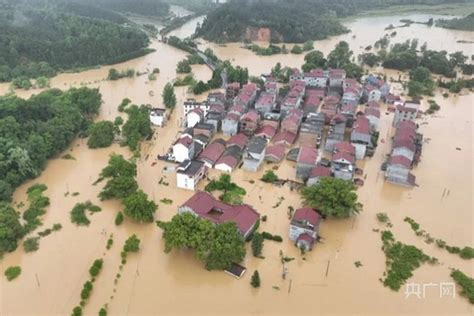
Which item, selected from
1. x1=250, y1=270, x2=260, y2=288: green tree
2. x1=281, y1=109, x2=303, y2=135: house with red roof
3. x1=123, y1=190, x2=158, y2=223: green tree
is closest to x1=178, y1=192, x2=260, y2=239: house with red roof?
x1=123, y1=190, x2=158, y2=223: green tree

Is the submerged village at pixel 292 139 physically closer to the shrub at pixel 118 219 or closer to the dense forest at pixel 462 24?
the shrub at pixel 118 219

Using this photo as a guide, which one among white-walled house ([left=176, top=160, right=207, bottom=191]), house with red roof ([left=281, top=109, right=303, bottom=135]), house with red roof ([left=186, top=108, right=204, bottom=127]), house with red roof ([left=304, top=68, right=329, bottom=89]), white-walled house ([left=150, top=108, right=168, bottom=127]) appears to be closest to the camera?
white-walled house ([left=176, top=160, right=207, bottom=191])

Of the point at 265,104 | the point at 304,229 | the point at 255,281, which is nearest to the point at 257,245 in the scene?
the point at 255,281

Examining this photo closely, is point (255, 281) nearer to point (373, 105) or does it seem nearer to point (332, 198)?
point (332, 198)

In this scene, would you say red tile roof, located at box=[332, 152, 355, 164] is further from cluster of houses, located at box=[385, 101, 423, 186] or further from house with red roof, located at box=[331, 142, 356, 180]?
cluster of houses, located at box=[385, 101, 423, 186]

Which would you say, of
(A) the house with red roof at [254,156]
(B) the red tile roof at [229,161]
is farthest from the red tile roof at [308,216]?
(B) the red tile roof at [229,161]

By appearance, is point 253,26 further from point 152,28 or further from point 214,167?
point 214,167
